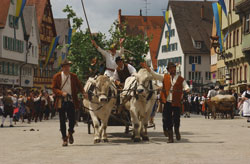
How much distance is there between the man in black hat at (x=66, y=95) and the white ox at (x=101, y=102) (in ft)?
2.84

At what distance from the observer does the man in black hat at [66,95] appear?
1482cm

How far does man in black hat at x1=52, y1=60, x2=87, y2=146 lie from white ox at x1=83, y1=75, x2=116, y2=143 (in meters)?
0.87

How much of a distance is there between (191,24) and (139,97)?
85.7 metres

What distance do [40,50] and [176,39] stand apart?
2375 centimetres

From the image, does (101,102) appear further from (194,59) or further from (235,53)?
(194,59)

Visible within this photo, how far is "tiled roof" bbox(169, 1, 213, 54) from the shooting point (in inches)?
3925

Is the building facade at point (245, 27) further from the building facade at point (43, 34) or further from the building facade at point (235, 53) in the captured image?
the building facade at point (43, 34)

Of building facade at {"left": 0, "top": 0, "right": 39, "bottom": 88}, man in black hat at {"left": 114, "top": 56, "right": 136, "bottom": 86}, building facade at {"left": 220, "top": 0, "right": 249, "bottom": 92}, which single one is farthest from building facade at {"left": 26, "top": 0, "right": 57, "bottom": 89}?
man in black hat at {"left": 114, "top": 56, "right": 136, "bottom": 86}

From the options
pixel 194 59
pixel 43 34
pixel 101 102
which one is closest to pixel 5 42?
pixel 43 34

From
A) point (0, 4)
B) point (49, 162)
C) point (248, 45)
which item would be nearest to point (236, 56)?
point (248, 45)

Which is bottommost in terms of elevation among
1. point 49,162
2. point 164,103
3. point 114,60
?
point 49,162

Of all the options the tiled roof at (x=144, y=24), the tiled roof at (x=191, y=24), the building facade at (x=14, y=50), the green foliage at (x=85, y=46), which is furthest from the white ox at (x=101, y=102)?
the tiled roof at (x=144, y=24)

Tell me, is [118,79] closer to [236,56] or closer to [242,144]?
[242,144]

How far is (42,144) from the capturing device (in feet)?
50.2
